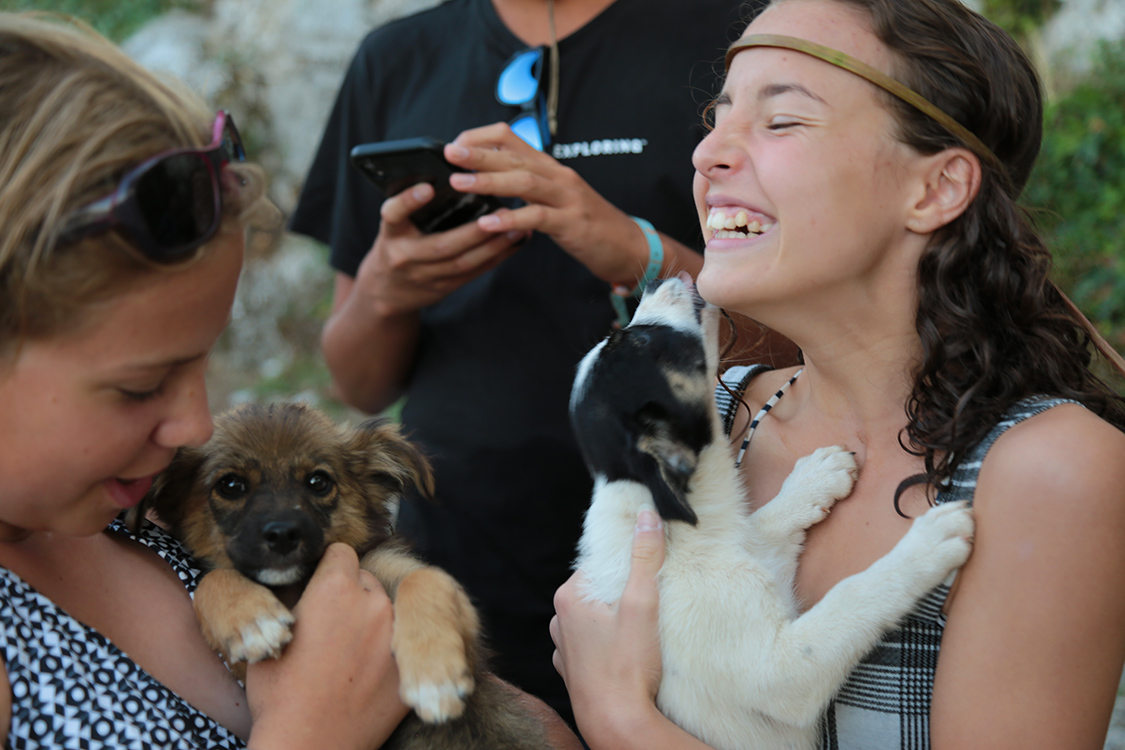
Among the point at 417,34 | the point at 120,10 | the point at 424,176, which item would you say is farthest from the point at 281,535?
the point at 120,10

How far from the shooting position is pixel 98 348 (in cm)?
140

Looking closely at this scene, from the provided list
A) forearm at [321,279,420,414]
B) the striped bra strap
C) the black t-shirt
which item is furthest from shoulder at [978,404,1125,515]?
forearm at [321,279,420,414]

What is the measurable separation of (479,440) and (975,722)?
66.2 inches

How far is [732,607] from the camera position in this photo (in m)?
2.00

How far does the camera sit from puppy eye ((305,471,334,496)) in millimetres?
2393

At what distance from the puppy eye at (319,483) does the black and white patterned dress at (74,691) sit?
0.78m

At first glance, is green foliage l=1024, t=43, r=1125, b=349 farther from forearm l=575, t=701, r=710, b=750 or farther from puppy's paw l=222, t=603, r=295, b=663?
puppy's paw l=222, t=603, r=295, b=663

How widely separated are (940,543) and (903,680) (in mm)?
338

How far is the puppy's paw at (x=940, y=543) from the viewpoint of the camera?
5.67ft

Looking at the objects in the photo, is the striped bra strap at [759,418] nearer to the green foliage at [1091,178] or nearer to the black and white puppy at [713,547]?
the black and white puppy at [713,547]

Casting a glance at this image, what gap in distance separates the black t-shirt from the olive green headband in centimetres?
80

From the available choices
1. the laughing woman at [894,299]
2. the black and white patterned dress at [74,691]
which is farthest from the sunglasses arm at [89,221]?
the laughing woman at [894,299]

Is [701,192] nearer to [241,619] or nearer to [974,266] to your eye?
[974,266]

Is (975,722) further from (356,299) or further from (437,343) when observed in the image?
(356,299)
